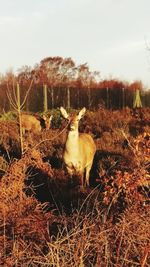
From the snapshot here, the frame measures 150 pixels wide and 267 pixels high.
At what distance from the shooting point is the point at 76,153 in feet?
40.8

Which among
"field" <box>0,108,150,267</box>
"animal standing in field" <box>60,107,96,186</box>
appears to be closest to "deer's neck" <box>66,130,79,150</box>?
"animal standing in field" <box>60,107,96,186</box>

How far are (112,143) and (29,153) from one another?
7179 mm

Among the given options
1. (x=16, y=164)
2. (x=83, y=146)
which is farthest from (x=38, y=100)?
(x=16, y=164)

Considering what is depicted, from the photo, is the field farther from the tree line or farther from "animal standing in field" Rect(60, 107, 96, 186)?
the tree line

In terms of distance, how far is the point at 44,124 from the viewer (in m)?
23.9

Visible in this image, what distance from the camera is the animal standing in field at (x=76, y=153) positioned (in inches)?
477

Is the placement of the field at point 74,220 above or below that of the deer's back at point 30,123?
above

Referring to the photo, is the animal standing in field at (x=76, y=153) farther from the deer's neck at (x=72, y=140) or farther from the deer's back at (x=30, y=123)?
the deer's back at (x=30, y=123)

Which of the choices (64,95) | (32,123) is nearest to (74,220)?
(32,123)

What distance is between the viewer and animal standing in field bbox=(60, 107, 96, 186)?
12118 millimetres

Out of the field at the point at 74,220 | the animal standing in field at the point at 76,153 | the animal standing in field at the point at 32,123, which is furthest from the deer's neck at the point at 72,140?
the animal standing in field at the point at 32,123

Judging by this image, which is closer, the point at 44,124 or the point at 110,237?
the point at 110,237

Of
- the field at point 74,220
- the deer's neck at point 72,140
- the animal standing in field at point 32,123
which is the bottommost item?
the animal standing in field at point 32,123

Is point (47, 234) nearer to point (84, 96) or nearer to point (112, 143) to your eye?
point (112, 143)
